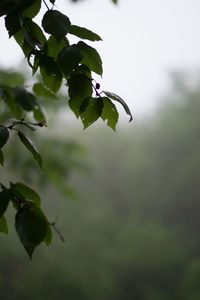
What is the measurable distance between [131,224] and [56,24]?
9730 millimetres

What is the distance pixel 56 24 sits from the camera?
0.66 metres

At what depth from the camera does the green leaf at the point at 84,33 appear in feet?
2.24

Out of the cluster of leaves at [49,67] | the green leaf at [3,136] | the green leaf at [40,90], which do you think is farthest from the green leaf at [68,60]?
the green leaf at [40,90]

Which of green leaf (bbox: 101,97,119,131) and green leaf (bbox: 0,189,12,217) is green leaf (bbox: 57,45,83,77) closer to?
green leaf (bbox: 101,97,119,131)

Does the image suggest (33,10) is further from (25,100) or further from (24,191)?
(24,191)

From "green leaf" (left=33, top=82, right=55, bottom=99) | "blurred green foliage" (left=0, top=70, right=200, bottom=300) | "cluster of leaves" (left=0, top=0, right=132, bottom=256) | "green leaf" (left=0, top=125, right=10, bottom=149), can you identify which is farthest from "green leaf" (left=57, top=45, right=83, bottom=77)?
"blurred green foliage" (left=0, top=70, right=200, bottom=300)

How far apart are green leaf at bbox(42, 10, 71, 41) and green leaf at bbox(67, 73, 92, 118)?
2.5 inches

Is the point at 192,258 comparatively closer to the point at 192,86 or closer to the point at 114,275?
the point at 114,275

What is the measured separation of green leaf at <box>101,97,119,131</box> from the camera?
0.70 m

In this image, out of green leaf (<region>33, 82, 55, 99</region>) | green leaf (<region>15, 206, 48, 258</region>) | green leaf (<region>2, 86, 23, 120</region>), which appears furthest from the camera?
green leaf (<region>33, 82, 55, 99</region>)

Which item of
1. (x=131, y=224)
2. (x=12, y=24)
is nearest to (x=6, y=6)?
(x=12, y=24)

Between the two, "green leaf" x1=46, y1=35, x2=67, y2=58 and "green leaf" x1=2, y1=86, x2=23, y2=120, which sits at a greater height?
"green leaf" x1=46, y1=35, x2=67, y2=58

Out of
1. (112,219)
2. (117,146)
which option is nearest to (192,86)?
(117,146)

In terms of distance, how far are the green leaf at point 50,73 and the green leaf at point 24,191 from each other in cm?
17
